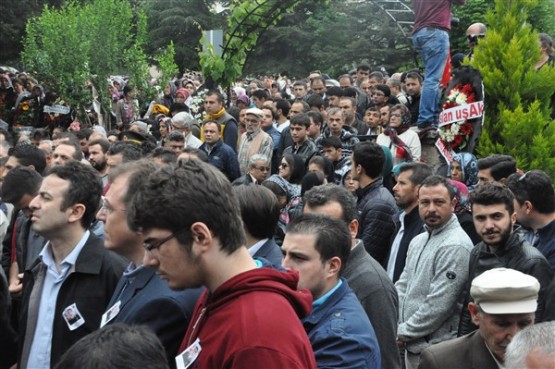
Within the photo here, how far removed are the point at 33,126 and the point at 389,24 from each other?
17.0 m

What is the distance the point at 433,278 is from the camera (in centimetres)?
575

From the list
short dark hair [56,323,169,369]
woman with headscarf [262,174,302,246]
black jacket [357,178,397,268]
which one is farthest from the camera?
woman with headscarf [262,174,302,246]

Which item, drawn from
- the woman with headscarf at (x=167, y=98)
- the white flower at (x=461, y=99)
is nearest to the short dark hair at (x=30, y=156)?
the white flower at (x=461, y=99)

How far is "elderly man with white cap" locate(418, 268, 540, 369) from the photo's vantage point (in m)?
3.72

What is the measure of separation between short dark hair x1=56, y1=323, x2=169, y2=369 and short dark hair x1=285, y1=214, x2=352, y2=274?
184 centimetres

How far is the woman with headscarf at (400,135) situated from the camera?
10.3 m

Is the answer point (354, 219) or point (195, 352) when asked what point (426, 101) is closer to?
point (354, 219)

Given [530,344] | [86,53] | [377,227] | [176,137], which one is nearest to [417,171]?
[377,227]

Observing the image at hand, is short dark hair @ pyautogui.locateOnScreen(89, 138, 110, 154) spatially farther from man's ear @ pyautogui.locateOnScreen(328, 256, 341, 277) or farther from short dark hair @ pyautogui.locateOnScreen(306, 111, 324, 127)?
man's ear @ pyautogui.locateOnScreen(328, 256, 341, 277)

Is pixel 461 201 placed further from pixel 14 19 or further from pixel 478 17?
pixel 14 19

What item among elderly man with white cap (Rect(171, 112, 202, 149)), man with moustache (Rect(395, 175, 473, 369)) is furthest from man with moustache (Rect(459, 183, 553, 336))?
elderly man with white cap (Rect(171, 112, 202, 149))

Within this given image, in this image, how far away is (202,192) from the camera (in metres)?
2.77

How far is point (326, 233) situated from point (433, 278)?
1821 millimetres

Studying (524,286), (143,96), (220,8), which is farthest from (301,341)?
(220,8)
